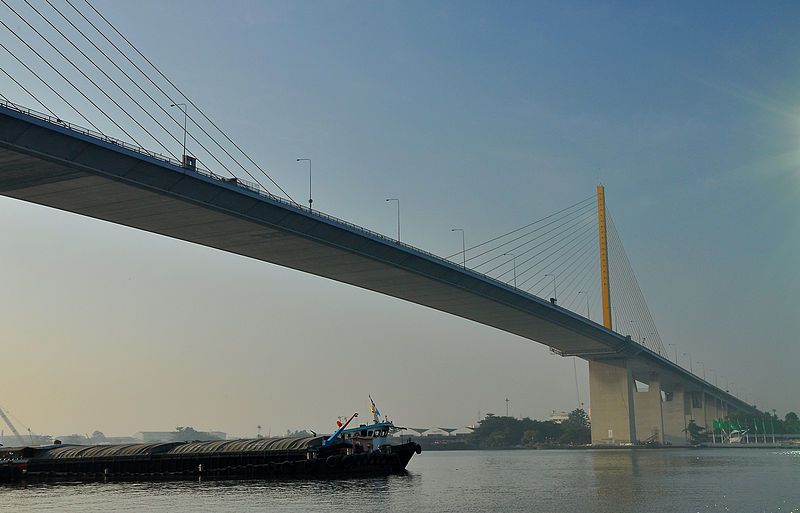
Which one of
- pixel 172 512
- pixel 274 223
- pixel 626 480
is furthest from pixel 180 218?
pixel 626 480

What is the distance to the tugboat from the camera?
6394cm

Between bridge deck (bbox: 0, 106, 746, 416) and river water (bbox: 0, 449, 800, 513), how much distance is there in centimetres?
1825

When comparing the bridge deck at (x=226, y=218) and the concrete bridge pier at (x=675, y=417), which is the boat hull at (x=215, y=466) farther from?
the concrete bridge pier at (x=675, y=417)

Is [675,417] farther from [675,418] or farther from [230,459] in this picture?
[230,459]

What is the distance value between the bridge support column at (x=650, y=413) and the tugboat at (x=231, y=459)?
81.3 metres

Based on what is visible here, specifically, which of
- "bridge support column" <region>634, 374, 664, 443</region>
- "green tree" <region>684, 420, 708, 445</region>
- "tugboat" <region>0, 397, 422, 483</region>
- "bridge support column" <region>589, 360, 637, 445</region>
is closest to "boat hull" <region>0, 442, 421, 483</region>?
"tugboat" <region>0, 397, 422, 483</region>

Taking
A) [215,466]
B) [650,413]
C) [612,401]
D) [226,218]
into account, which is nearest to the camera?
[226,218]

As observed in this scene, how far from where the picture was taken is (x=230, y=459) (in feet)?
219

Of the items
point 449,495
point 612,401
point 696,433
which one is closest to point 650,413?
point 612,401

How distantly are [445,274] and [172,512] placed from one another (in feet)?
166

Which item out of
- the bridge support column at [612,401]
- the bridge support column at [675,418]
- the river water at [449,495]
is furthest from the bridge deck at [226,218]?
the bridge support column at [675,418]

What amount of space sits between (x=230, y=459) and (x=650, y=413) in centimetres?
9294

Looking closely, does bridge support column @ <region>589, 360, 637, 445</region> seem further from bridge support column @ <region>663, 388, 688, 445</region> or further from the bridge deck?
bridge support column @ <region>663, 388, 688, 445</region>

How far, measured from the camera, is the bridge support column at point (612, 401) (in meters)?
126
